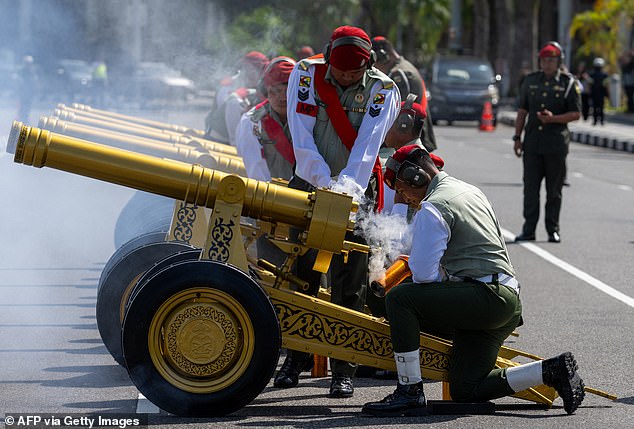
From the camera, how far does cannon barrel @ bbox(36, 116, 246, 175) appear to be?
9.10 metres

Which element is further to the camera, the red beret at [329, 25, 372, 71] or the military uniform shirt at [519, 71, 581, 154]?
the military uniform shirt at [519, 71, 581, 154]

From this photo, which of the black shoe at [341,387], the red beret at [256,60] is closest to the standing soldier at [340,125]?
the black shoe at [341,387]

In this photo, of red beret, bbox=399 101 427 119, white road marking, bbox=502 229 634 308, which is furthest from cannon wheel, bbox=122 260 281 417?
white road marking, bbox=502 229 634 308

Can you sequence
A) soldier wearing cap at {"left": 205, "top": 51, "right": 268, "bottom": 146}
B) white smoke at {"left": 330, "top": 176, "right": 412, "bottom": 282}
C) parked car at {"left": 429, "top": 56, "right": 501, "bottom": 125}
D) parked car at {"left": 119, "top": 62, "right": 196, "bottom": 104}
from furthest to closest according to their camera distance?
parked car at {"left": 429, "top": 56, "right": 501, "bottom": 125}
parked car at {"left": 119, "top": 62, "right": 196, "bottom": 104}
soldier wearing cap at {"left": 205, "top": 51, "right": 268, "bottom": 146}
white smoke at {"left": 330, "top": 176, "right": 412, "bottom": 282}

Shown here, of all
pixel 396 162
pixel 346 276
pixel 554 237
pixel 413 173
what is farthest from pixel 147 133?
pixel 554 237

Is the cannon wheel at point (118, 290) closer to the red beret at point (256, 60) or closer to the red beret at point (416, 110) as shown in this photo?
the red beret at point (416, 110)

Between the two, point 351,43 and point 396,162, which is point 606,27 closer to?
point 351,43

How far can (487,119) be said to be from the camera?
39844 mm

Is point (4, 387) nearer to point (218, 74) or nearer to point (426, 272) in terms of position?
point (426, 272)

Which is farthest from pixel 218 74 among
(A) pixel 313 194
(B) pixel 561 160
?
(A) pixel 313 194

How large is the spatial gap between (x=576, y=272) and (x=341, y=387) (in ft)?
17.9

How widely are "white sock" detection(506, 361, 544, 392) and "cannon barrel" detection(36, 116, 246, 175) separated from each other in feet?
10.5

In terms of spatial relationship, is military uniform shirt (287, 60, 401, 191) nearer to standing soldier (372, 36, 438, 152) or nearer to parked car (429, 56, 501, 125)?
standing soldier (372, 36, 438, 152)

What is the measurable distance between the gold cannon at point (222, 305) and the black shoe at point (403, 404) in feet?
0.77
